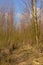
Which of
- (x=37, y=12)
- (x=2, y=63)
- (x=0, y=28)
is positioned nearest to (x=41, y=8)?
(x=37, y=12)

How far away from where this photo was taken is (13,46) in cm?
1577

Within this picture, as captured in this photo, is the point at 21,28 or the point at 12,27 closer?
the point at 12,27

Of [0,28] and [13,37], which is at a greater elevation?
[0,28]

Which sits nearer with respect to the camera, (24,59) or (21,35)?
(24,59)

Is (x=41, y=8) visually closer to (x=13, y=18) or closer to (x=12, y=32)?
(x=12, y=32)

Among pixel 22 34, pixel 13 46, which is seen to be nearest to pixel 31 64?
pixel 13 46

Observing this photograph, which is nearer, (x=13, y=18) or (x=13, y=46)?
(x=13, y=46)

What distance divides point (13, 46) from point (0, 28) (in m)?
4.43

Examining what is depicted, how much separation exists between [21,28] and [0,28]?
298 inches

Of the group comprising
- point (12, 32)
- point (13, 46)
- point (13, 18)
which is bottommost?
point (13, 46)

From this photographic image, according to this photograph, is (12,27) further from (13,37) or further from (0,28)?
(0,28)

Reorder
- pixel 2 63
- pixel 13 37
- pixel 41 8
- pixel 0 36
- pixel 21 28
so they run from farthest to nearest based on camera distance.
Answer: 1. pixel 21 28
2. pixel 13 37
3. pixel 41 8
4. pixel 0 36
5. pixel 2 63

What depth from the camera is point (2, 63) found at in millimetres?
8867

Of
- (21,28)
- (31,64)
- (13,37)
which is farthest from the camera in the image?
(21,28)
